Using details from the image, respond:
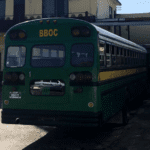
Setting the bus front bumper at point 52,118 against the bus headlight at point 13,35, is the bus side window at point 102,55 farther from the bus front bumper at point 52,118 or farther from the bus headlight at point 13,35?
the bus headlight at point 13,35

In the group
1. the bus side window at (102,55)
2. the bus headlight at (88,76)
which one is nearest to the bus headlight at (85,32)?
the bus side window at (102,55)

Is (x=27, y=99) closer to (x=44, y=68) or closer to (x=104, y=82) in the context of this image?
(x=44, y=68)

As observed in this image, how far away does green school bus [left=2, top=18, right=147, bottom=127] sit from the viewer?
6.16 m

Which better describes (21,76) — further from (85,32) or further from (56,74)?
(85,32)

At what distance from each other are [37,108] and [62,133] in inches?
64.9

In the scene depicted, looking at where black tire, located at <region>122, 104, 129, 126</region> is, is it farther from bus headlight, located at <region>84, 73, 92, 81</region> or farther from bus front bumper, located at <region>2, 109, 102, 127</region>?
bus headlight, located at <region>84, 73, 92, 81</region>

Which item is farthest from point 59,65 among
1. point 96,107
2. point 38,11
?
point 38,11

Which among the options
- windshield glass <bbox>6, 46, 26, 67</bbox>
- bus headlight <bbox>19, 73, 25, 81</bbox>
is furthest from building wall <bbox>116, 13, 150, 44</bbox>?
bus headlight <bbox>19, 73, 25, 81</bbox>

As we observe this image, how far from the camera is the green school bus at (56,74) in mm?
6160

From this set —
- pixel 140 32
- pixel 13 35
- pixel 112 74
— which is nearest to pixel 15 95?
pixel 13 35

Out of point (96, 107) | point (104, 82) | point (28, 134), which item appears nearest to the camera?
point (96, 107)

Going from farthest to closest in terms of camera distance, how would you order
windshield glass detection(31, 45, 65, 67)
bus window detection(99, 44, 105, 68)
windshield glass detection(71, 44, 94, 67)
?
bus window detection(99, 44, 105, 68) → windshield glass detection(31, 45, 65, 67) → windshield glass detection(71, 44, 94, 67)

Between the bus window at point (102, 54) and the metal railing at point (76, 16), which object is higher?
the metal railing at point (76, 16)

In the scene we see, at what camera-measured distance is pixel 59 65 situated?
637 centimetres
